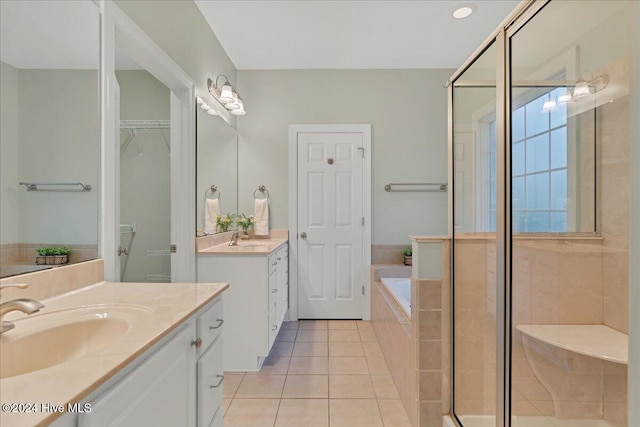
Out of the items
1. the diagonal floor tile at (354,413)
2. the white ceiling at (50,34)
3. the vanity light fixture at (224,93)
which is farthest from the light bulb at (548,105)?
the vanity light fixture at (224,93)

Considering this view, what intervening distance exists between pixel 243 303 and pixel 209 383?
1147 mm

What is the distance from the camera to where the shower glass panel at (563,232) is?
1151mm

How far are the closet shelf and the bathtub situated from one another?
2.79 ft

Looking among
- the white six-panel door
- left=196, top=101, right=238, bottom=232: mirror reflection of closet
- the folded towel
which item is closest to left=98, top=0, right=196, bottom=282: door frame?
left=196, top=101, right=238, bottom=232: mirror reflection of closet

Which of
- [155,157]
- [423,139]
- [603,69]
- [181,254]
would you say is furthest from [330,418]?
[423,139]

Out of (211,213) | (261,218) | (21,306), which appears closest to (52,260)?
(21,306)

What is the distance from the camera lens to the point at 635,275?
66 centimetres

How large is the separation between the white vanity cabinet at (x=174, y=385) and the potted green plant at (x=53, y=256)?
1.92 feet

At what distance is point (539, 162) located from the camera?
4.14 ft

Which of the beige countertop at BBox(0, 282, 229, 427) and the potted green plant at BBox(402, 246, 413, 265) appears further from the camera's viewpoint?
the potted green plant at BBox(402, 246, 413, 265)

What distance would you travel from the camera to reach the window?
1.26 m

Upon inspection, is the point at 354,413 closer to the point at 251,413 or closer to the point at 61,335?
the point at 251,413

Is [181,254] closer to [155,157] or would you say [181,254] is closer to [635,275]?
[155,157]

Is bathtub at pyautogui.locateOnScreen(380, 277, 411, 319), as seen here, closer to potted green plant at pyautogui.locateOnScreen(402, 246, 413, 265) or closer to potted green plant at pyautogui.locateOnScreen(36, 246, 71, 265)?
potted green plant at pyautogui.locateOnScreen(402, 246, 413, 265)
